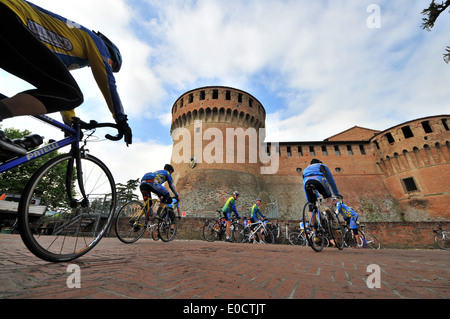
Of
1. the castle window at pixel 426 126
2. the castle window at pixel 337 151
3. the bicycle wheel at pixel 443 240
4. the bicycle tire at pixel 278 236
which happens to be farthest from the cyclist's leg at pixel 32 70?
the castle window at pixel 426 126

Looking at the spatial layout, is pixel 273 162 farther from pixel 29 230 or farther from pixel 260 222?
pixel 29 230

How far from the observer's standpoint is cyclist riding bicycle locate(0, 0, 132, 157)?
4.79 feet

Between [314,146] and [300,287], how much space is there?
1187 inches

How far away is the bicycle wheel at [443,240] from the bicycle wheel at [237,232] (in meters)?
11.1

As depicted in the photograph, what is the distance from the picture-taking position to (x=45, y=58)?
5.21 ft

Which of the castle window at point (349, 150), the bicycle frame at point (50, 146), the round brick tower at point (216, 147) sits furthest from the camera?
the castle window at point (349, 150)

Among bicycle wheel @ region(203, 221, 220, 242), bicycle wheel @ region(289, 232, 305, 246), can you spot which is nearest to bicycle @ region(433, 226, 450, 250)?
bicycle wheel @ region(289, 232, 305, 246)

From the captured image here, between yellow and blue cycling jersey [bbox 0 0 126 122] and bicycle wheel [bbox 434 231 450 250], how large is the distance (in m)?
16.4

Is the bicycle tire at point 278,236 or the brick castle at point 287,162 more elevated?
the brick castle at point 287,162

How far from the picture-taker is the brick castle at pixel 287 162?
818 inches

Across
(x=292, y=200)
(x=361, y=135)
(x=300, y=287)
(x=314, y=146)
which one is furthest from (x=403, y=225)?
(x=361, y=135)

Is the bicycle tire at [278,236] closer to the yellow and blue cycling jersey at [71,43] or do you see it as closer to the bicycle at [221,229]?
the bicycle at [221,229]

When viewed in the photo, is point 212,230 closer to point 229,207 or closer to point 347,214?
point 229,207
